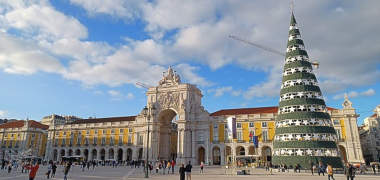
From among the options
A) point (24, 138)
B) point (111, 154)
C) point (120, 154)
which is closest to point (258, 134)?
point (120, 154)

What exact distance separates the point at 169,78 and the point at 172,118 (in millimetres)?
11220

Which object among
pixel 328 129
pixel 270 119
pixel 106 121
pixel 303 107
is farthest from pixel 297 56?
pixel 106 121

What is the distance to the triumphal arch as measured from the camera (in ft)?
204

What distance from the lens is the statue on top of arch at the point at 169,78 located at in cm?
6944

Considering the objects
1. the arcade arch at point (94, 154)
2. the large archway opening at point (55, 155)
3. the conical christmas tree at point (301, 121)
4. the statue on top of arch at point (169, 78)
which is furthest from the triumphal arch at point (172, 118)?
the conical christmas tree at point (301, 121)

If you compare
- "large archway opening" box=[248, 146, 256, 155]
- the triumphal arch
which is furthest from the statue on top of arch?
"large archway opening" box=[248, 146, 256, 155]

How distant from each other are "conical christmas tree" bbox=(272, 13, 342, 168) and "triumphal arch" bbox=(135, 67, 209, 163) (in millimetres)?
31302

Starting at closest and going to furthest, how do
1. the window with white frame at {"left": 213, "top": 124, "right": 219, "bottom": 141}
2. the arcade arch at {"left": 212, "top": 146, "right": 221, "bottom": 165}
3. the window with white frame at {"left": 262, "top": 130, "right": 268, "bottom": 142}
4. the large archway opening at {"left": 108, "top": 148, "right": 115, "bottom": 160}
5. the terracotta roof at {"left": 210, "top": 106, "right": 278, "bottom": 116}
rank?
the window with white frame at {"left": 262, "top": 130, "right": 268, "bottom": 142} < the window with white frame at {"left": 213, "top": 124, "right": 219, "bottom": 141} < the arcade arch at {"left": 212, "top": 146, "right": 221, "bottom": 165} < the terracotta roof at {"left": 210, "top": 106, "right": 278, "bottom": 116} < the large archway opening at {"left": 108, "top": 148, "right": 115, "bottom": 160}

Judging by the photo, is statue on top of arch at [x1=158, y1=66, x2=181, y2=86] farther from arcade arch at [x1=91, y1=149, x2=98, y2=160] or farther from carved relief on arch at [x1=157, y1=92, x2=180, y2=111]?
arcade arch at [x1=91, y1=149, x2=98, y2=160]

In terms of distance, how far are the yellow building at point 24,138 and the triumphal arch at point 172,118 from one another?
1487 inches

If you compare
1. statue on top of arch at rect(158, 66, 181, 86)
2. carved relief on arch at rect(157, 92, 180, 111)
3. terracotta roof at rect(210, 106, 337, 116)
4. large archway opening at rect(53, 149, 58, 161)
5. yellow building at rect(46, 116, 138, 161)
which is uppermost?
statue on top of arch at rect(158, 66, 181, 86)

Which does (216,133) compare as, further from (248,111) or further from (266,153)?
(266,153)

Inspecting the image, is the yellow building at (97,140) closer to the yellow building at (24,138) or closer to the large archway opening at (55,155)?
the large archway opening at (55,155)

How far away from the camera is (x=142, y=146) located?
6825 centimetres
